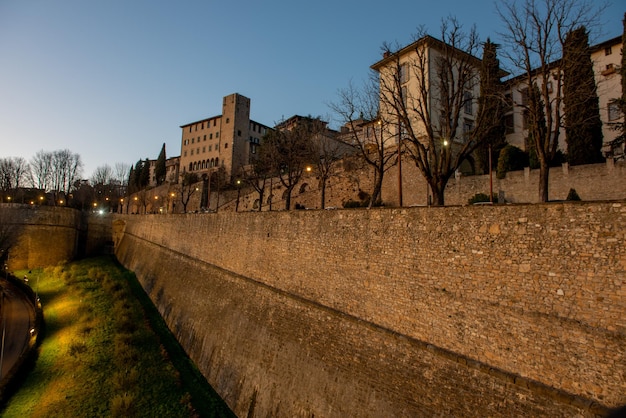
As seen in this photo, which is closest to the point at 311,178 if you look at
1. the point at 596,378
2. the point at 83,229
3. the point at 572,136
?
the point at 572,136

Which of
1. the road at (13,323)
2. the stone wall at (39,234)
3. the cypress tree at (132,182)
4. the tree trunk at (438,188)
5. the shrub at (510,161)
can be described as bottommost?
the road at (13,323)

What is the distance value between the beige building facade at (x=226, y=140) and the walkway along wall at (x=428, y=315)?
1763 inches

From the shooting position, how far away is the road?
1736 centimetres

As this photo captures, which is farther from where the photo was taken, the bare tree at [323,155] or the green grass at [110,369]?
the bare tree at [323,155]

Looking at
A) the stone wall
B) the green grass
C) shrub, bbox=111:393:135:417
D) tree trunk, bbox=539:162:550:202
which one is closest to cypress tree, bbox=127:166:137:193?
the stone wall

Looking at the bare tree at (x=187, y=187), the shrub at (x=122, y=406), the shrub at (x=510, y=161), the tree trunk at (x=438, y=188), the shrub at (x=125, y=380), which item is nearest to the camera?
the shrub at (x=122, y=406)

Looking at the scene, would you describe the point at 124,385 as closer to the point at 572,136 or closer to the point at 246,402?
the point at 246,402

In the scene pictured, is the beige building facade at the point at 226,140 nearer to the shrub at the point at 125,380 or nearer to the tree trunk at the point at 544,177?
the shrub at the point at 125,380

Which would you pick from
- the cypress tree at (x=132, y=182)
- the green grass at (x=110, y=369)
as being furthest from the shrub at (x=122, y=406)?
the cypress tree at (x=132, y=182)

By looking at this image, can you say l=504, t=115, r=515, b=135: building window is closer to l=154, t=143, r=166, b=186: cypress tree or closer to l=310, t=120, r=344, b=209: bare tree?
l=310, t=120, r=344, b=209: bare tree

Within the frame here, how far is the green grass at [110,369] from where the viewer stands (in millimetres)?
12617

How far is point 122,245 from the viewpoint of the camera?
41719 millimetres

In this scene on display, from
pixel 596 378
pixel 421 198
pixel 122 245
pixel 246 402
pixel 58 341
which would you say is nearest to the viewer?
pixel 596 378

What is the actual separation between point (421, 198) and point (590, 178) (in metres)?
9.45
